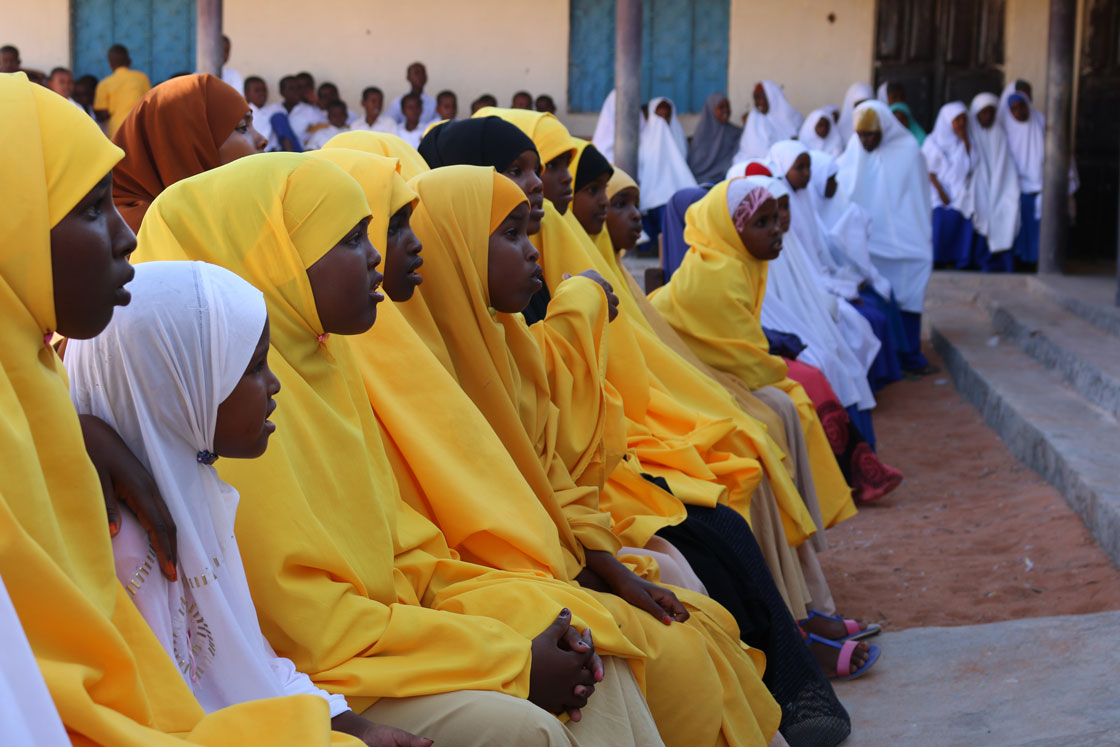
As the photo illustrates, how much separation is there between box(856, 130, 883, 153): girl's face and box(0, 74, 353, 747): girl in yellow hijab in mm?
8559

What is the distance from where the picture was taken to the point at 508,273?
308cm

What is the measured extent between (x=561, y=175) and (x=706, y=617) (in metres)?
2.03

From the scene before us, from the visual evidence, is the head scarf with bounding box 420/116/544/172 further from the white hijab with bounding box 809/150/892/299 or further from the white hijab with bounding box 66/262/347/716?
the white hijab with bounding box 809/150/892/299

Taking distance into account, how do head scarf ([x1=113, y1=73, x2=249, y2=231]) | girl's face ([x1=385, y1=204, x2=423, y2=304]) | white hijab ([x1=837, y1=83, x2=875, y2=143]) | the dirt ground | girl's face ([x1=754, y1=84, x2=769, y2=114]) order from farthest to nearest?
1. girl's face ([x1=754, y1=84, x2=769, y2=114])
2. white hijab ([x1=837, y1=83, x2=875, y2=143])
3. the dirt ground
4. head scarf ([x1=113, y1=73, x2=249, y2=231])
5. girl's face ([x1=385, y1=204, x2=423, y2=304])

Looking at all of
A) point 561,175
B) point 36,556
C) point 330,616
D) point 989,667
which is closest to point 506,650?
point 330,616

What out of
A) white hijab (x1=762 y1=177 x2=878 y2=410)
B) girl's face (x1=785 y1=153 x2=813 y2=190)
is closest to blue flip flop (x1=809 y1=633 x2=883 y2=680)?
white hijab (x1=762 y1=177 x2=878 y2=410)

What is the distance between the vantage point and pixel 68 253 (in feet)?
5.31

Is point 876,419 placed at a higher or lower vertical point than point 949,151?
lower

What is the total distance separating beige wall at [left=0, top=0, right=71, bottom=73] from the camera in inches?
490

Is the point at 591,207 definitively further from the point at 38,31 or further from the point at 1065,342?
the point at 38,31

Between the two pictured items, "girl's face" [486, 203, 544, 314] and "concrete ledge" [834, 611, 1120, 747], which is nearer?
"girl's face" [486, 203, 544, 314]

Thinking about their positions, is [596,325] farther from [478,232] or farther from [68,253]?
[68,253]

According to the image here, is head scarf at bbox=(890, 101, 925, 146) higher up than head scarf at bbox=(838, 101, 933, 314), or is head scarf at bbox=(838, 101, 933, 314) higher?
head scarf at bbox=(890, 101, 925, 146)

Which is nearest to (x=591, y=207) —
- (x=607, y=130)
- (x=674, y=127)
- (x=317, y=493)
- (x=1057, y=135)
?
(x=317, y=493)
